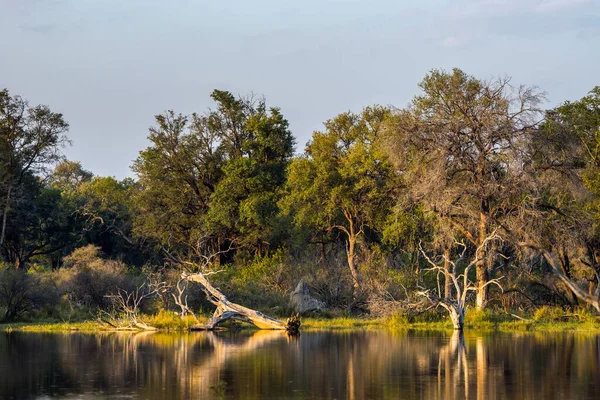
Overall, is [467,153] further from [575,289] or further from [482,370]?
[482,370]

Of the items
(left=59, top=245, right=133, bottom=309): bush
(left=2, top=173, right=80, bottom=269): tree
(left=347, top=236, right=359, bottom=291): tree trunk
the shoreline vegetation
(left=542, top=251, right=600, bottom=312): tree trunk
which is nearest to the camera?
the shoreline vegetation

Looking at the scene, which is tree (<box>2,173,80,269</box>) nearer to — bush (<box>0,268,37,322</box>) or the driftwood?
bush (<box>0,268,37,322</box>)

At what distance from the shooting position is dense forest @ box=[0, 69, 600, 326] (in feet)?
121

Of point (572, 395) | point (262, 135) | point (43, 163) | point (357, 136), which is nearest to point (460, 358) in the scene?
point (572, 395)

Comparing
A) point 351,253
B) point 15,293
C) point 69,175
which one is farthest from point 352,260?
point 69,175

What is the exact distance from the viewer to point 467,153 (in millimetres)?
37594

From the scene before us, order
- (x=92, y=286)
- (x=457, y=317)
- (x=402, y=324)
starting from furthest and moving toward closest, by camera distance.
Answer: (x=92, y=286) → (x=402, y=324) → (x=457, y=317)

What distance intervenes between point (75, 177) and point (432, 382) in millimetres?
96171

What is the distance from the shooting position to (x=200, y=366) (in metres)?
21.2

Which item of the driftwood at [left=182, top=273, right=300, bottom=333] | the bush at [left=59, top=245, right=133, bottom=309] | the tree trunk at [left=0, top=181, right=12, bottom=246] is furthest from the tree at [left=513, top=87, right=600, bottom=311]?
the tree trunk at [left=0, top=181, right=12, bottom=246]

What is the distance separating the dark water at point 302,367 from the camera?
17.2 meters

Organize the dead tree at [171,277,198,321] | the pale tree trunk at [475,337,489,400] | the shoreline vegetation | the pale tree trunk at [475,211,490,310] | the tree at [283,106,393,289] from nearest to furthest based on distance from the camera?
the pale tree trunk at [475,337,489,400] < the shoreline vegetation < the dead tree at [171,277,198,321] < the pale tree trunk at [475,211,490,310] < the tree at [283,106,393,289]

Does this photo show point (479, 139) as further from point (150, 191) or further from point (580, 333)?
point (150, 191)

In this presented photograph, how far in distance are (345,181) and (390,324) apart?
13362 millimetres
